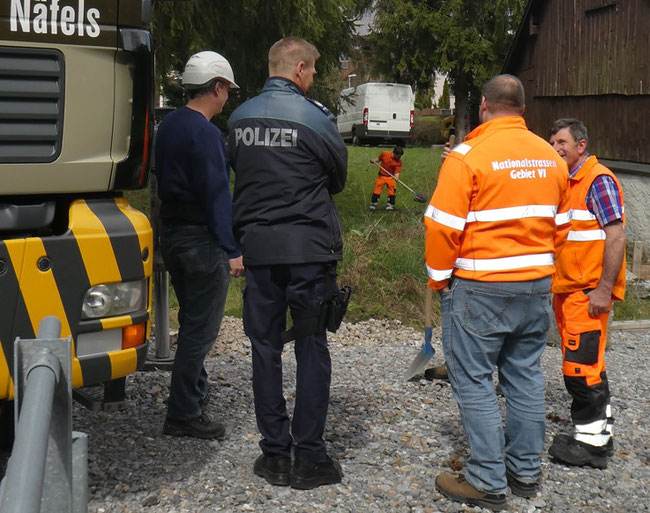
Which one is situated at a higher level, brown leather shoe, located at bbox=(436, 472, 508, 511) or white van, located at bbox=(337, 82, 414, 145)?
white van, located at bbox=(337, 82, 414, 145)

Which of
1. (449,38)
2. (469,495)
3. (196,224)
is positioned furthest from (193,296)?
(449,38)

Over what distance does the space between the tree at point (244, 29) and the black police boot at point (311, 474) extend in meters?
8.19

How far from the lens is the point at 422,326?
888 cm

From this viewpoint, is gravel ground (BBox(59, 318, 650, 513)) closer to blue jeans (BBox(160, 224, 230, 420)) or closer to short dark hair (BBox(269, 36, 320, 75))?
blue jeans (BBox(160, 224, 230, 420))

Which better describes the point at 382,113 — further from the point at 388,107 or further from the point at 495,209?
the point at 495,209

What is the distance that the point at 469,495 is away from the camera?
13.6 feet

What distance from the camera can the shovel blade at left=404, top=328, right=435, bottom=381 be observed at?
626 cm

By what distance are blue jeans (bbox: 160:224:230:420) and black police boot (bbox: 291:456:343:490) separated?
0.87 meters

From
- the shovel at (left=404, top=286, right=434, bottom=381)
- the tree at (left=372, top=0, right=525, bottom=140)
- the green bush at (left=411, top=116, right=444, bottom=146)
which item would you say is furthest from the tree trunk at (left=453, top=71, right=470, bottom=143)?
the shovel at (left=404, top=286, right=434, bottom=381)

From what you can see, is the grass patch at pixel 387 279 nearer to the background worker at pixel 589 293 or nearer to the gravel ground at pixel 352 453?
the gravel ground at pixel 352 453

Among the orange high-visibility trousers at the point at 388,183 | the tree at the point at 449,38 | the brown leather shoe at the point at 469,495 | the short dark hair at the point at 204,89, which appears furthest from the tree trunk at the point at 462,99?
the brown leather shoe at the point at 469,495

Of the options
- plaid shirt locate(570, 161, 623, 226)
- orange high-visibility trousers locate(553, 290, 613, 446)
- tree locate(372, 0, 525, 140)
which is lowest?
orange high-visibility trousers locate(553, 290, 613, 446)

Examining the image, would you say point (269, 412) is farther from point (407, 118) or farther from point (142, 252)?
point (407, 118)

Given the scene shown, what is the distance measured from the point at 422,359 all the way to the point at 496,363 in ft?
6.73
